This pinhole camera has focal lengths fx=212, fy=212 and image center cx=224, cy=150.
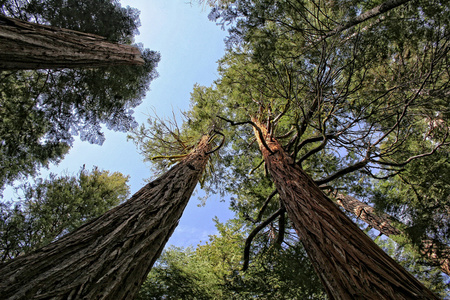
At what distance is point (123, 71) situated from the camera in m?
6.14

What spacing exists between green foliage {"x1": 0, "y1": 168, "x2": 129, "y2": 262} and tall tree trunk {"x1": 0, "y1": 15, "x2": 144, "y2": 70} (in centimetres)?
463

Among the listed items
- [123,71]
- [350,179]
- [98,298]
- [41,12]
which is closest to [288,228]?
[350,179]

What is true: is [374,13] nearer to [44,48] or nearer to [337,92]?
[337,92]

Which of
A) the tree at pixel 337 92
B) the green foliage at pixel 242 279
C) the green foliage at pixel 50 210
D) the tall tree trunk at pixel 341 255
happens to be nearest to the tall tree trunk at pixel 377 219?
the tree at pixel 337 92

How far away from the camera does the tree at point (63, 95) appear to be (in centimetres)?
517

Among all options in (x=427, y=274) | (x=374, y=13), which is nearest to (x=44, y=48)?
(x=374, y=13)

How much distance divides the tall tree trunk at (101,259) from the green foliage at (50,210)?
16.5ft

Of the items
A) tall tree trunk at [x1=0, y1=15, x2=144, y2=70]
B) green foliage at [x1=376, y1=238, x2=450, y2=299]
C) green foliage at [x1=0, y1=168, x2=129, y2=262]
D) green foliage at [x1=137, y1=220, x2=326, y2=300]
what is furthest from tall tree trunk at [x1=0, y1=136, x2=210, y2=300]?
green foliage at [x1=0, y1=168, x2=129, y2=262]

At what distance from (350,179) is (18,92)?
8973 mm

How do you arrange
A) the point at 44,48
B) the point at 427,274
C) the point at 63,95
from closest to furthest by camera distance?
1. the point at 44,48
2. the point at 427,274
3. the point at 63,95

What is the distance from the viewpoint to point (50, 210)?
6457 millimetres

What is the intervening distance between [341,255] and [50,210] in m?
7.90

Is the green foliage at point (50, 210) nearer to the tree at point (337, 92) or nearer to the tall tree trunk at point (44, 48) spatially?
the tall tree trunk at point (44, 48)

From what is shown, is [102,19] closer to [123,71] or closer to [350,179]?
[123,71]
